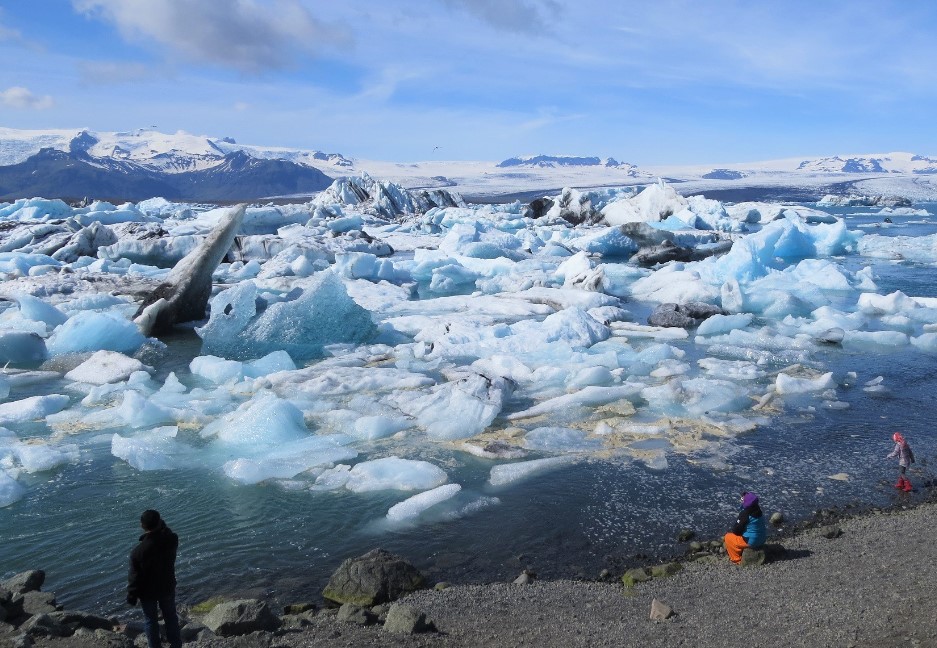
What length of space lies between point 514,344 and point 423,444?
3965 mm

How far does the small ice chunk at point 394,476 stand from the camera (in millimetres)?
5926

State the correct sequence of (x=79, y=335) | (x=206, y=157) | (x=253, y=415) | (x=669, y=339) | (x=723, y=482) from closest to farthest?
(x=723, y=482) → (x=253, y=415) → (x=79, y=335) → (x=669, y=339) → (x=206, y=157)

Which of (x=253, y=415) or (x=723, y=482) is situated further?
(x=253, y=415)

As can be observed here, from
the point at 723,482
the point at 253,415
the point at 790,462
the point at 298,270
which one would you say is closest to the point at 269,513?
the point at 253,415

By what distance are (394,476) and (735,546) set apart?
2.74m

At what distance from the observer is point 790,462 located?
21.3ft

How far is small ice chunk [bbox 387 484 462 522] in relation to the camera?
17.9 ft

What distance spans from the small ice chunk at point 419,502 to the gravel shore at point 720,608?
3.64ft

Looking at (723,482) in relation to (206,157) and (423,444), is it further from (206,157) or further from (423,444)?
(206,157)

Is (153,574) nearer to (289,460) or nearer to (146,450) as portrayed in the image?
(289,460)

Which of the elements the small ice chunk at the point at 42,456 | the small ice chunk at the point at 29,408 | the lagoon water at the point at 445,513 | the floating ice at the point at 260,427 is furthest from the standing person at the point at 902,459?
the small ice chunk at the point at 29,408

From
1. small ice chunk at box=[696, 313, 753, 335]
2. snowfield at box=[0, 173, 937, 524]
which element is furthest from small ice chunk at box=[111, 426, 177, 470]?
small ice chunk at box=[696, 313, 753, 335]

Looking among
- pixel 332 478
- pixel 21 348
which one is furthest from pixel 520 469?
pixel 21 348

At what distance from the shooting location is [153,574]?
3205 millimetres
